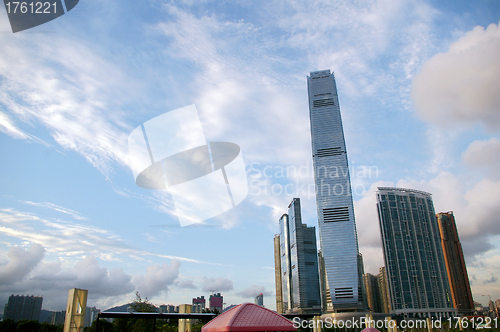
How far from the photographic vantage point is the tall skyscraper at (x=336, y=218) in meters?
85.9

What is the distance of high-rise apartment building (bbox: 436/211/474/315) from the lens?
371 ft

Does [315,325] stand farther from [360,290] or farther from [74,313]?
[360,290]

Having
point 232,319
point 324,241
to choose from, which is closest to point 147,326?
point 232,319

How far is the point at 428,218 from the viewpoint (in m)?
103

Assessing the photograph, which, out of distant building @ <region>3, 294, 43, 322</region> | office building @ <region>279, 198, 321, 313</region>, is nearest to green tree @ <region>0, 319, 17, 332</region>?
distant building @ <region>3, 294, 43, 322</region>

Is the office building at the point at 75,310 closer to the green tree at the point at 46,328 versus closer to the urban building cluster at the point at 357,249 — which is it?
the green tree at the point at 46,328

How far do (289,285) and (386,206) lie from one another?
53.1m

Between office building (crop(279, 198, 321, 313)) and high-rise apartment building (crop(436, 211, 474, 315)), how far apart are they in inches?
1846

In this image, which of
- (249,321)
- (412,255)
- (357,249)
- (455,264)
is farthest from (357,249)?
(249,321)

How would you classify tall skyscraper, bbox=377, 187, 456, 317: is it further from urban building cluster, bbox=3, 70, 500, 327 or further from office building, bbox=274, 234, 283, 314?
office building, bbox=274, 234, 283, 314

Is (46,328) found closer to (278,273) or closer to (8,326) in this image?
(8,326)

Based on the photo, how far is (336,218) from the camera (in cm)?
8850

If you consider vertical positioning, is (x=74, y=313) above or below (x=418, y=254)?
below

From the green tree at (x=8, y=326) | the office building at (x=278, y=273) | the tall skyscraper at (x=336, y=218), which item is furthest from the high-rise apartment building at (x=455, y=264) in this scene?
the green tree at (x=8, y=326)
